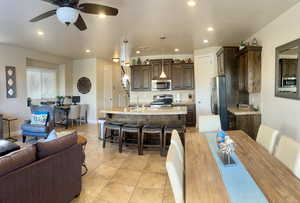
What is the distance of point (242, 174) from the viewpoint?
1463 mm

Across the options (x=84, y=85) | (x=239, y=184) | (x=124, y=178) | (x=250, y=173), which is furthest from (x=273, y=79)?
(x=84, y=85)

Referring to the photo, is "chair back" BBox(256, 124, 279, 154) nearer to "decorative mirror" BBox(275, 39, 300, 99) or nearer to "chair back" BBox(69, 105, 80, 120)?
"decorative mirror" BBox(275, 39, 300, 99)

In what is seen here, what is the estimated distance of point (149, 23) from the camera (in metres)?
3.67

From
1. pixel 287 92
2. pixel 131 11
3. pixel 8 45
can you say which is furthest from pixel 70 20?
pixel 8 45

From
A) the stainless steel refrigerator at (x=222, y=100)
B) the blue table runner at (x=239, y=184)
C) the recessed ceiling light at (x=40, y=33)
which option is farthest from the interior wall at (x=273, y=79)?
the recessed ceiling light at (x=40, y=33)

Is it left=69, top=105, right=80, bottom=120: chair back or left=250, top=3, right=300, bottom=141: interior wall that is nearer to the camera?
left=250, top=3, right=300, bottom=141: interior wall

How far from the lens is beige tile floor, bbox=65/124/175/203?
2.42 meters

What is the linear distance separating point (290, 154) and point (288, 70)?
212 cm

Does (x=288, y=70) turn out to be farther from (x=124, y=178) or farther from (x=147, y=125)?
(x=124, y=178)

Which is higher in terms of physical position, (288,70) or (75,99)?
(288,70)

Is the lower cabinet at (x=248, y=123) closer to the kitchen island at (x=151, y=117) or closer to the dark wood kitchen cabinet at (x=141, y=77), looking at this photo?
the kitchen island at (x=151, y=117)

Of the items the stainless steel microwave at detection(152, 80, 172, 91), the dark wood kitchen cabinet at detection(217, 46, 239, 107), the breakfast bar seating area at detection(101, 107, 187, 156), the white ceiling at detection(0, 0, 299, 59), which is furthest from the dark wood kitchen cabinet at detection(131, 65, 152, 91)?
the dark wood kitchen cabinet at detection(217, 46, 239, 107)

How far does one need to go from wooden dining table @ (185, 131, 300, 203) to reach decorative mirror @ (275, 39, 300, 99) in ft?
5.36

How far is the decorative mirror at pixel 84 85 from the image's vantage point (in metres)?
7.85
